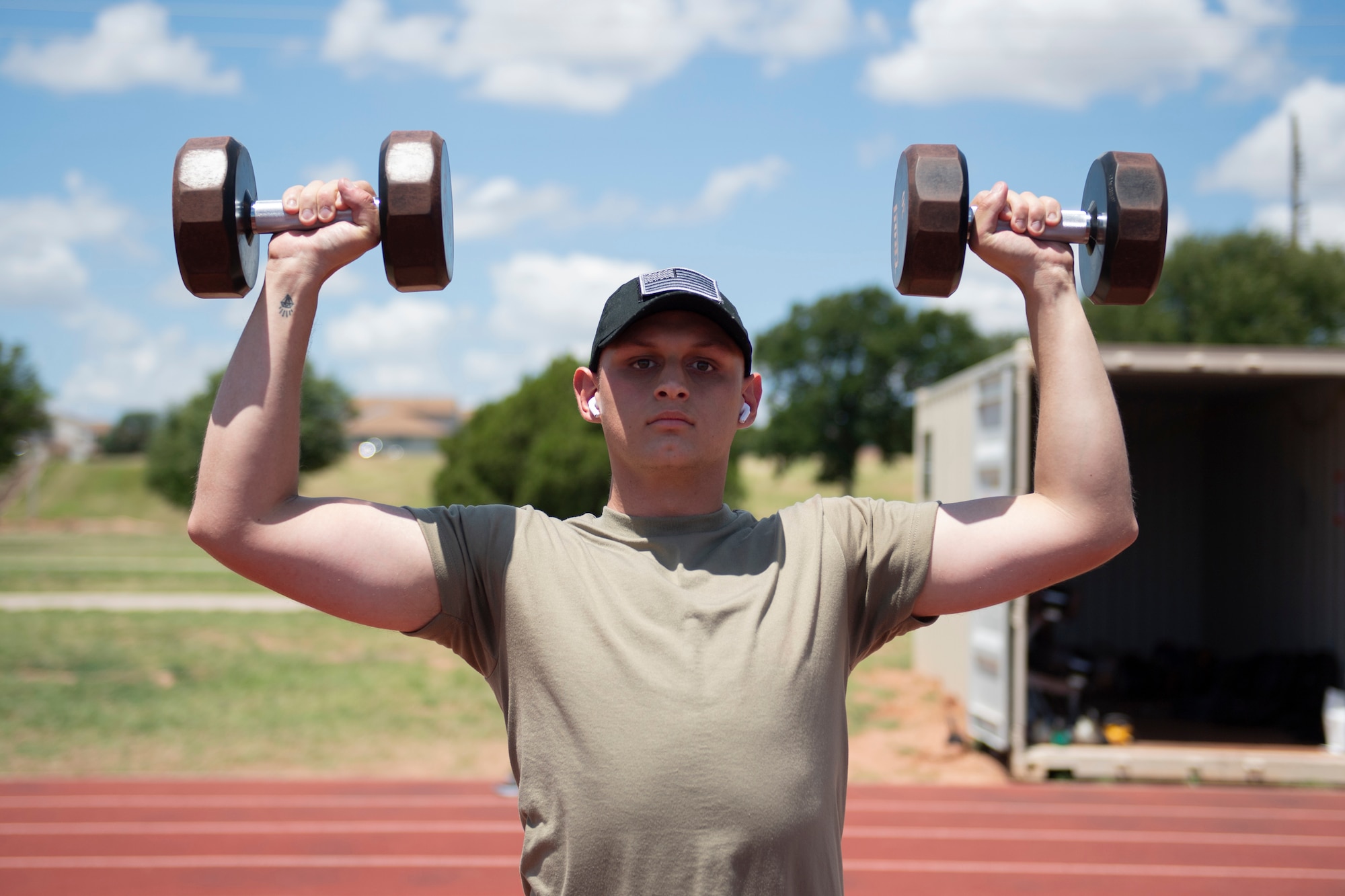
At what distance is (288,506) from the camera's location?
152cm

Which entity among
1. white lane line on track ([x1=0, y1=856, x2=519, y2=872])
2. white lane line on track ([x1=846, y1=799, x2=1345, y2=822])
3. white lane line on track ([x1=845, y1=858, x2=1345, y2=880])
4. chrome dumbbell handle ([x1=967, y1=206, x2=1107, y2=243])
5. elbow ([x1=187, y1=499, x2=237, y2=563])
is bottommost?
white lane line on track ([x1=846, y1=799, x2=1345, y2=822])

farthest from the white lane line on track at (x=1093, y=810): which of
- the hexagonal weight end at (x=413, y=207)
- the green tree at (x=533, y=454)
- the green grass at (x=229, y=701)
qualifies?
the green tree at (x=533, y=454)

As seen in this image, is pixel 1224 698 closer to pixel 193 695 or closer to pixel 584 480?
pixel 193 695

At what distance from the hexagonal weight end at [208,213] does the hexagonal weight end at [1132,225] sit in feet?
4.45

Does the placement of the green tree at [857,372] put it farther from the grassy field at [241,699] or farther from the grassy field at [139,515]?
the grassy field at [241,699]

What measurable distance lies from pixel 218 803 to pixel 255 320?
18.4 feet

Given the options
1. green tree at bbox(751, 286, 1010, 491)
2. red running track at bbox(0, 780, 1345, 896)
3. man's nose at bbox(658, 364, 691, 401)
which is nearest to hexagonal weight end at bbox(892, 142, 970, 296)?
man's nose at bbox(658, 364, 691, 401)

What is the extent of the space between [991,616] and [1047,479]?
5895 mm

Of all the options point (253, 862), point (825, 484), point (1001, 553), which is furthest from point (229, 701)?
point (825, 484)

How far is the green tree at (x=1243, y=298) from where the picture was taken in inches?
1164

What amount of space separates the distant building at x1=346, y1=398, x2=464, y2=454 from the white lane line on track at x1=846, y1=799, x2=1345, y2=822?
67.7 meters

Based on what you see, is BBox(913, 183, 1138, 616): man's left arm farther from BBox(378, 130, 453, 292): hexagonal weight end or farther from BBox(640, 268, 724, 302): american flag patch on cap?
BBox(378, 130, 453, 292): hexagonal weight end

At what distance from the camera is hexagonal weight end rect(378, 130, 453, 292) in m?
1.63

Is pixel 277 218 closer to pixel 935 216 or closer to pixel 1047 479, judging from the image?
pixel 935 216
